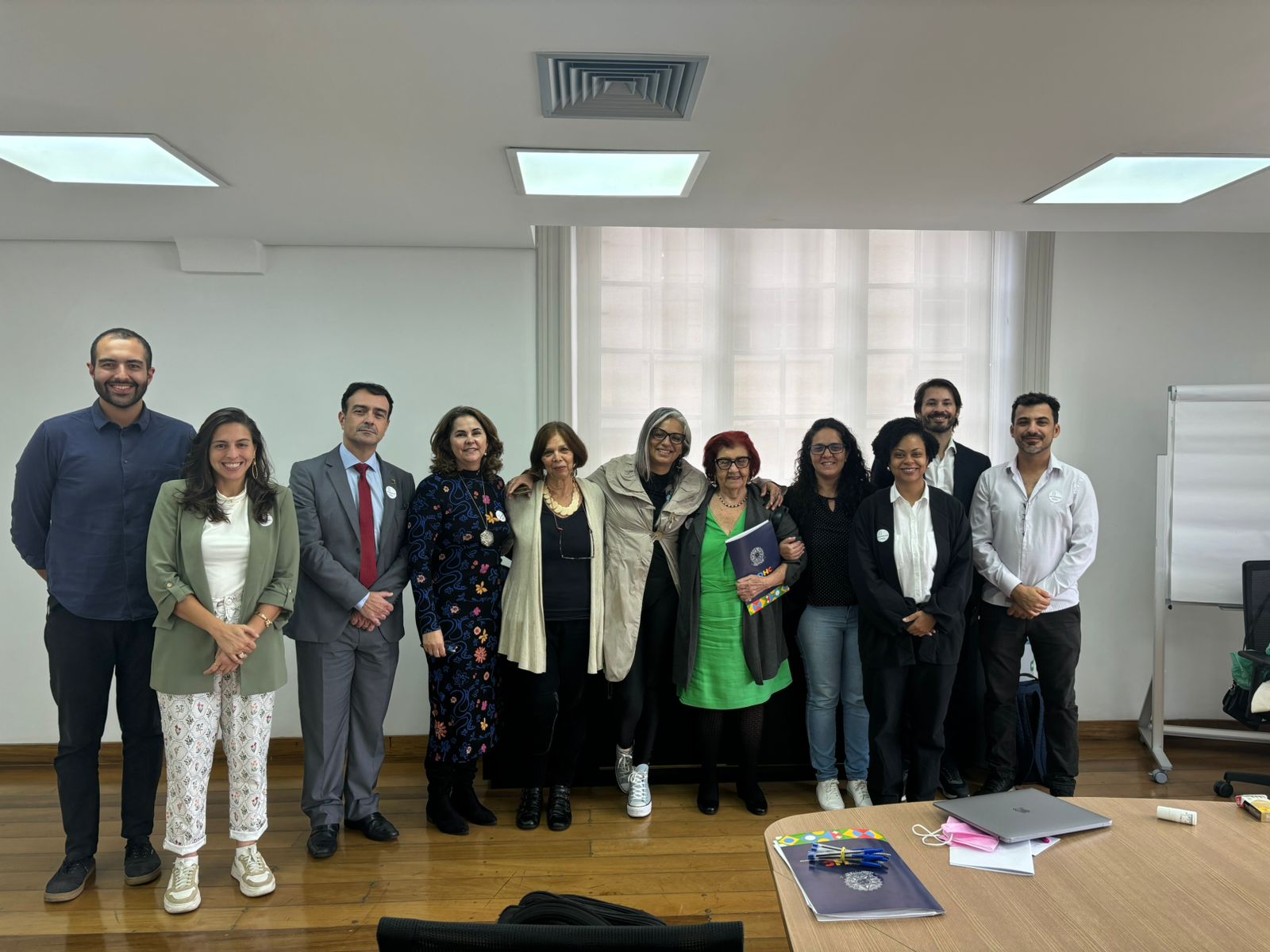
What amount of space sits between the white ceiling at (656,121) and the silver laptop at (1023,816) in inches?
72.7

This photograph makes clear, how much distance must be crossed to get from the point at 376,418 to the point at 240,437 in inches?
21.7

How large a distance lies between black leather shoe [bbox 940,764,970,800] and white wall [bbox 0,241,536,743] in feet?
8.59

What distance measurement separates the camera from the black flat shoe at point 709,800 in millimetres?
3689

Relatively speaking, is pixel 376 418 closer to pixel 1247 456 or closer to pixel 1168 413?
pixel 1168 413

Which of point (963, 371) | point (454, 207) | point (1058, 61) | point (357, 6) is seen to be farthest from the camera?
point (963, 371)

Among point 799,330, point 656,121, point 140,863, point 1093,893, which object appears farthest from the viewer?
point 799,330

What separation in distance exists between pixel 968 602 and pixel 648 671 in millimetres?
1460

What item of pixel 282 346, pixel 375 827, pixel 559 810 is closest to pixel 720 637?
pixel 559 810

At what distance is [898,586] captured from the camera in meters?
3.38

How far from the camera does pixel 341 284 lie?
4.41 metres

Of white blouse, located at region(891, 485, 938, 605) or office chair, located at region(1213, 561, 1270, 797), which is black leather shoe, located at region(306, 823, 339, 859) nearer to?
white blouse, located at region(891, 485, 938, 605)

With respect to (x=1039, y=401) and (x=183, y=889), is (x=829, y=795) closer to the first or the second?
(x=1039, y=401)

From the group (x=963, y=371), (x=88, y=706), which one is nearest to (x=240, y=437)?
(x=88, y=706)

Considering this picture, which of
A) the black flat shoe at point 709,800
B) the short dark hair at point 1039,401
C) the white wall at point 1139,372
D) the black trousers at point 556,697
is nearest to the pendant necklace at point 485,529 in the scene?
the black trousers at point 556,697
